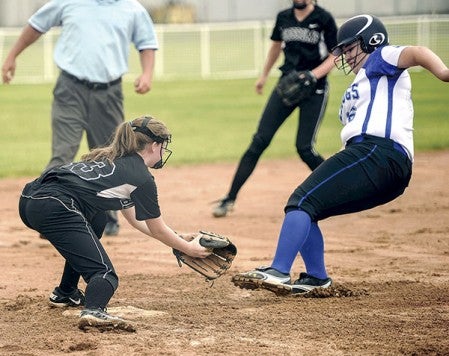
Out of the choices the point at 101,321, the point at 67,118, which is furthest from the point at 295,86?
the point at 101,321

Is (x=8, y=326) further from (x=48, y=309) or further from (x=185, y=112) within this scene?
(x=185, y=112)

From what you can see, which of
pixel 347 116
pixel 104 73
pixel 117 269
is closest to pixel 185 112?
pixel 104 73

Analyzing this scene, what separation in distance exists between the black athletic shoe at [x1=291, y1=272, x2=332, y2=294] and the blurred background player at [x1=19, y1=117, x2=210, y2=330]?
3.24ft

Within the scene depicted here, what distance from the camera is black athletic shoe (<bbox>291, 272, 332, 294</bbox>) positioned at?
649cm

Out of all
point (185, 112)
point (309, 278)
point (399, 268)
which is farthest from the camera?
point (185, 112)

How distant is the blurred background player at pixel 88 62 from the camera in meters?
8.66

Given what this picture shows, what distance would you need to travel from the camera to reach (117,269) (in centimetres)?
761

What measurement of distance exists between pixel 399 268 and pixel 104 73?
3.09m

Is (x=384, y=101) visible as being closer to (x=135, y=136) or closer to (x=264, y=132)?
(x=135, y=136)

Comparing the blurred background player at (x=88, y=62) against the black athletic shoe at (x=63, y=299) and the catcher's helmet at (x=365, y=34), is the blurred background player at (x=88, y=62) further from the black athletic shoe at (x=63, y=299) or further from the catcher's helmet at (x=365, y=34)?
the catcher's helmet at (x=365, y=34)

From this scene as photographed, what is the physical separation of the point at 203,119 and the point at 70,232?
1369 cm

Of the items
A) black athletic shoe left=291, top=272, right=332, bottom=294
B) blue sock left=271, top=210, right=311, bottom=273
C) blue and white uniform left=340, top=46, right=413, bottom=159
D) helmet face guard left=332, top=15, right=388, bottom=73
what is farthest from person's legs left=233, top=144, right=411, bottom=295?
helmet face guard left=332, top=15, right=388, bottom=73

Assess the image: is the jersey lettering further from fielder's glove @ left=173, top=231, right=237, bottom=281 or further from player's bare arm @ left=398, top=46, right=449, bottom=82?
player's bare arm @ left=398, top=46, right=449, bottom=82

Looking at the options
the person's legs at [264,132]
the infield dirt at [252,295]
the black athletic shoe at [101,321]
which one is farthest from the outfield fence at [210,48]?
the black athletic shoe at [101,321]
